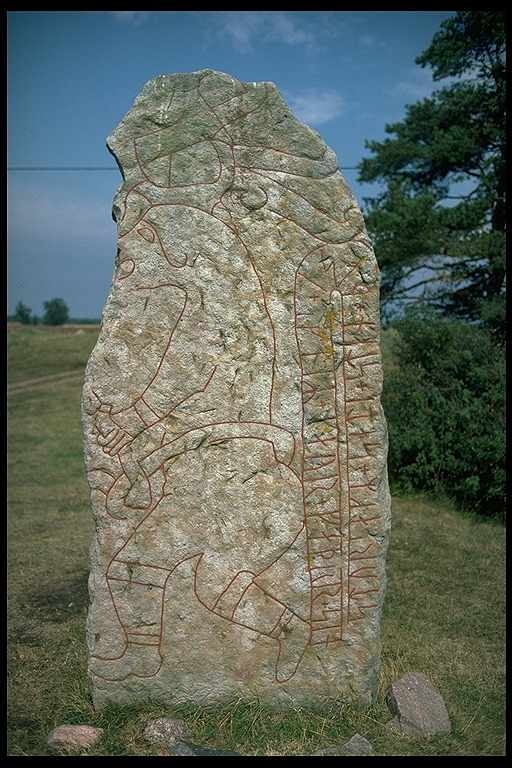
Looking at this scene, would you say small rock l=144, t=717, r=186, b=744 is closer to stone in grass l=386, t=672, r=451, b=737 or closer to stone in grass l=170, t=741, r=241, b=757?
stone in grass l=170, t=741, r=241, b=757

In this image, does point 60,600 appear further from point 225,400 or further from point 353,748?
point 353,748

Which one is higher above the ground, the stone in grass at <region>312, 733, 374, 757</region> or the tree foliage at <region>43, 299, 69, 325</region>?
the tree foliage at <region>43, 299, 69, 325</region>

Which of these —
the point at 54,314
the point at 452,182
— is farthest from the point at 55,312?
the point at 452,182

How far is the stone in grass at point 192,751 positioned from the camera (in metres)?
3.06

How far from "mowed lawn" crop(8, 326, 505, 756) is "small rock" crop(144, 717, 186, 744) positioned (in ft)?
0.15

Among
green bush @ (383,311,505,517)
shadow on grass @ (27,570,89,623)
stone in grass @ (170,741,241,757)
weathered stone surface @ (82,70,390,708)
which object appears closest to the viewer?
stone in grass @ (170,741,241,757)

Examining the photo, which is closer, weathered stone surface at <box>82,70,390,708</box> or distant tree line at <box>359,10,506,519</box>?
weathered stone surface at <box>82,70,390,708</box>

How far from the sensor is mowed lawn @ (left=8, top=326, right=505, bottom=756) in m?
3.24

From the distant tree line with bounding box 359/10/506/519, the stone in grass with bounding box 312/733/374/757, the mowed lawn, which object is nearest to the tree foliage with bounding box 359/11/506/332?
the distant tree line with bounding box 359/10/506/519

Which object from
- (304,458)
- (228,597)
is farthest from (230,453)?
(228,597)

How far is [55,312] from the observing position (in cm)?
4194

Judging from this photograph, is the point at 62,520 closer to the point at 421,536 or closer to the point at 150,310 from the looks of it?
the point at 421,536

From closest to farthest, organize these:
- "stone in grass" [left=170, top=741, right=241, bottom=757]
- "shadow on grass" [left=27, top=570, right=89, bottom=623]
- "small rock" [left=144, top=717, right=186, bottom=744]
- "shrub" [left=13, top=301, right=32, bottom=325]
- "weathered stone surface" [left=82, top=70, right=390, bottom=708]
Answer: "stone in grass" [left=170, top=741, right=241, bottom=757] < "small rock" [left=144, top=717, right=186, bottom=744] < "weathered stone surface" [left=82, top=70, right=390, bottom=708] < "shadow on grass" [left=27, top=570, right=89, bottom=623] < "shrub" [left=13, top=301, right=32, bottom=325]

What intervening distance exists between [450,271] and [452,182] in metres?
1.31
